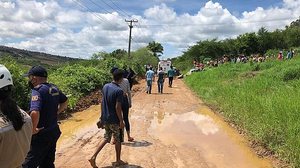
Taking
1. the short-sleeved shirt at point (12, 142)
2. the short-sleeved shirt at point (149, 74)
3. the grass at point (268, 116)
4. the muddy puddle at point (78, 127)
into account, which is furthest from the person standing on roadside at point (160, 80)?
the short-sleeved shirt at point (12, 142)

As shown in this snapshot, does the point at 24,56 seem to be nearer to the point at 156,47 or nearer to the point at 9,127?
the point at 9,127

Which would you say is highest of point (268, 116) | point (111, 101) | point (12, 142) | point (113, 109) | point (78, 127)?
point (12, 142)

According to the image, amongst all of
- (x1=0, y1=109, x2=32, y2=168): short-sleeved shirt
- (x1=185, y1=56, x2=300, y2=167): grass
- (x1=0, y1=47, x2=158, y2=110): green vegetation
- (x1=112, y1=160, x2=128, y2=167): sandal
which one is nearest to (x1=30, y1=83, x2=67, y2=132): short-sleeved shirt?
(x1=0, y1=109, x2=32, y2=168): short-sleeved shirt

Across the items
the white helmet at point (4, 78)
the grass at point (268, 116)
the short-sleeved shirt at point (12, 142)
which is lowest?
the grass at point (268, 116)

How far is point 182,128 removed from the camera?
535 inches

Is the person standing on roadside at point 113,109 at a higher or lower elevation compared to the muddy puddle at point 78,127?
higher

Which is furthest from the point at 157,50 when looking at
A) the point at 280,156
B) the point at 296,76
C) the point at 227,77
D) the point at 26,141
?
the point at 26,141

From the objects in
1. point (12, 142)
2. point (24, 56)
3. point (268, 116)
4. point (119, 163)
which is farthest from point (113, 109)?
point (24, 56)

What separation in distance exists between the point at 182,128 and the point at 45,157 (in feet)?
28.2

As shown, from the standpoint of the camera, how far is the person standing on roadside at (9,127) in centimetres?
316

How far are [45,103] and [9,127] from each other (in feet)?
6.52

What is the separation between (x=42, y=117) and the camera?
5.18 meters

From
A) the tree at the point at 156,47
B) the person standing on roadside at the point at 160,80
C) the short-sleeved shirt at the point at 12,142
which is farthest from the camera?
the tree at the point at 156,47

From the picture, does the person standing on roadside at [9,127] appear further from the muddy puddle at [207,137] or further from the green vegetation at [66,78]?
the muddy puddle at [207,137]
